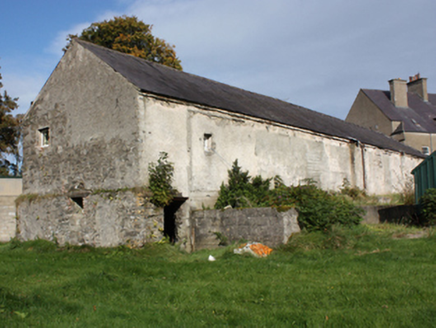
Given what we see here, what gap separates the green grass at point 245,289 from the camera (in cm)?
548

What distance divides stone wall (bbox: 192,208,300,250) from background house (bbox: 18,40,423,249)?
442 millimetres

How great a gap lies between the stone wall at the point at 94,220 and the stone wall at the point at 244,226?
137 centimetres

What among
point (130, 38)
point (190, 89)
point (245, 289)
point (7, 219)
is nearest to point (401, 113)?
point (130, 38)

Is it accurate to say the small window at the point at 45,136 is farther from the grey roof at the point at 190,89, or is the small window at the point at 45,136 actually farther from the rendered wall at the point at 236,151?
the rendered wall at the point at 236,151

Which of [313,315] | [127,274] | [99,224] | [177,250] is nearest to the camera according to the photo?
[313,315]

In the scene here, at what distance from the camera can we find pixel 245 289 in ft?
23.1

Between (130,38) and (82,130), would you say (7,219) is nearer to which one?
(82,130)

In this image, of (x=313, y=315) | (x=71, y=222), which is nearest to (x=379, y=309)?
(x=313, y=315)

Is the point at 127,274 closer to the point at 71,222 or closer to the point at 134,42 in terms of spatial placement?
the point at 71,222

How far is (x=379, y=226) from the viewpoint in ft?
44.4

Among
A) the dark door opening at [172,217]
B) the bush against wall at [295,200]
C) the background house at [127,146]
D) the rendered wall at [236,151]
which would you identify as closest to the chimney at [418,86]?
the rendered wall at [236,151]

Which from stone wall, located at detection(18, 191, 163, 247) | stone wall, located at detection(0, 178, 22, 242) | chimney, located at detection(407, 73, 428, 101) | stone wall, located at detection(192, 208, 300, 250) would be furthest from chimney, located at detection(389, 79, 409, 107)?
stone wall, located at detection(0, 178, 22, 242)

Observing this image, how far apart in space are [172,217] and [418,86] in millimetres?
36445

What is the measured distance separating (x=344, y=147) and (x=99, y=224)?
520 inches
